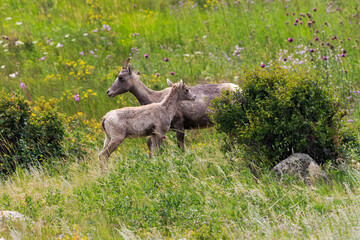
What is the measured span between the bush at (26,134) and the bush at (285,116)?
372cm

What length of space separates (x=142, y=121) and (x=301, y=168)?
2.92 metres

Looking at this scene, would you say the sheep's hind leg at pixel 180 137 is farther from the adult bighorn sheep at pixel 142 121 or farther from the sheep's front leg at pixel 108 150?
the sheep's front leg at pixel 108 150

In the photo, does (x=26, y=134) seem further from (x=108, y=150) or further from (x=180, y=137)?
(x=180, y=137)

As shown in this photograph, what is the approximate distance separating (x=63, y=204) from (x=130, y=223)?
1418 mm

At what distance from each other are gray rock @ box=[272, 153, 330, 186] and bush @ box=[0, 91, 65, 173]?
185 inches

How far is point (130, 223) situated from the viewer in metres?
7.55

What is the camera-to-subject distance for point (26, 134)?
11289mm

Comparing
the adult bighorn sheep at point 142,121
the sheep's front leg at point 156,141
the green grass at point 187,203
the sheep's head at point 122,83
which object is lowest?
the green grass at point 187,203

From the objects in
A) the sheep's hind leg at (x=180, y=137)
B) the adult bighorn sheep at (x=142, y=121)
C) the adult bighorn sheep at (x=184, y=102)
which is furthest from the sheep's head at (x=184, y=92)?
the sheep's hind leg at (x=180, y=137)

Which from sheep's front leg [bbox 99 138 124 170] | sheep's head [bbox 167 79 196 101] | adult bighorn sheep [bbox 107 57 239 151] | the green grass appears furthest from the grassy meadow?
sheep's head [bbox 167 79 196 101]

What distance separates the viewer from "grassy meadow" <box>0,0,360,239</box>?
24.2 ft

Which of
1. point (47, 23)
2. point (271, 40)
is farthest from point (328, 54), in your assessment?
point (47, 23)

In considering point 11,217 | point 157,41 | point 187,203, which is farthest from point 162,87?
point 11,217

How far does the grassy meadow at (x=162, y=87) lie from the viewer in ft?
24.2
